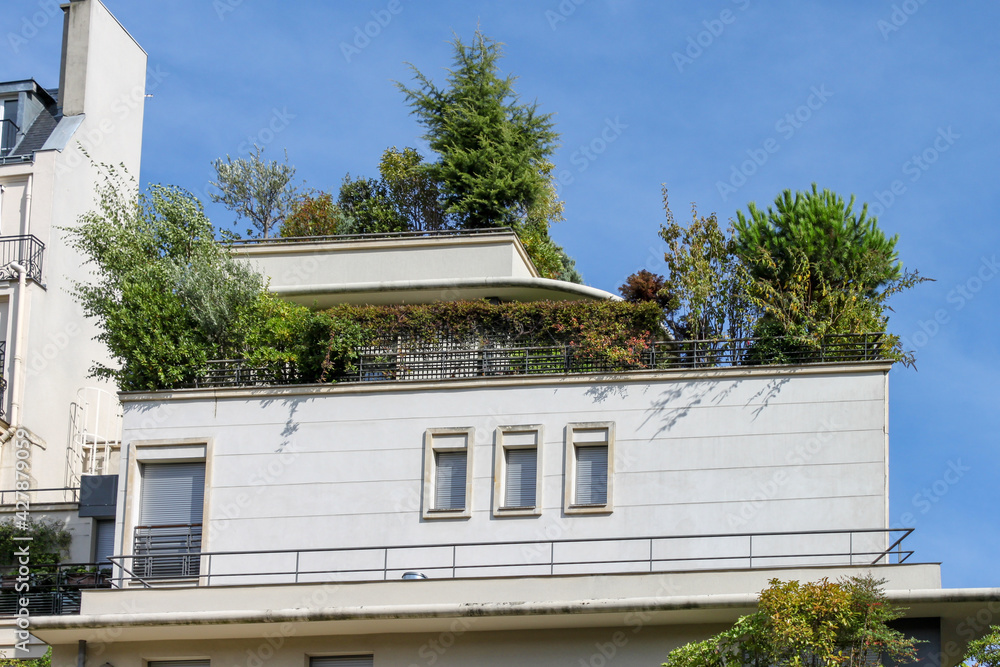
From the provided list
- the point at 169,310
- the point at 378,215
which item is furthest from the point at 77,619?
the point at 378,215

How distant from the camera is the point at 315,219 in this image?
42375 millimetres

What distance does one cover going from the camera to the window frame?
2788 centimetres

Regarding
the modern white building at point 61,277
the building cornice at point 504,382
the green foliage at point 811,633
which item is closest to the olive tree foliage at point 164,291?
the building cornice at point 504,382

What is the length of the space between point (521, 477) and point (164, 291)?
8.07 m

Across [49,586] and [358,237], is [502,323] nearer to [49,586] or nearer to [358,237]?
[358,237]

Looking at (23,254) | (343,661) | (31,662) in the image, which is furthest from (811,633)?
(23,254)

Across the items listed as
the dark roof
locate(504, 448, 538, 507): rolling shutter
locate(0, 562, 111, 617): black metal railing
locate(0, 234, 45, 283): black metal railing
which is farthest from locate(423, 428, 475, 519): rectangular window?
the dark roof

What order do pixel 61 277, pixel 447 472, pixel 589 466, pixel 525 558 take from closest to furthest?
pixel 525 558 < pixel 589 466 < pixel 447 472 < pixel 61 277

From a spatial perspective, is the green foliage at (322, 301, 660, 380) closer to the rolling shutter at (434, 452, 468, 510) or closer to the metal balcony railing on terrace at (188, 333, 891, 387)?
the metal balcony railing on terrace at (188, 333, 891, 387)

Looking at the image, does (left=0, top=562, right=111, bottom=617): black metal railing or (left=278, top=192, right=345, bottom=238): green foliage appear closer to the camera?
(left=0, top=562, right=111, bottom=617): black metal railing

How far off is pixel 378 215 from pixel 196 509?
1446 centimetres

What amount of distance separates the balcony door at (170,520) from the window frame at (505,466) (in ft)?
16.9

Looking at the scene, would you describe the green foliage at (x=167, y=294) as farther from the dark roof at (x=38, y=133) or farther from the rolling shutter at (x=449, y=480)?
the dark roof at (x=38, y=133)

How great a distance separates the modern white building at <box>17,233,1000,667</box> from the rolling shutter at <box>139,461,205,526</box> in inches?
1.4
